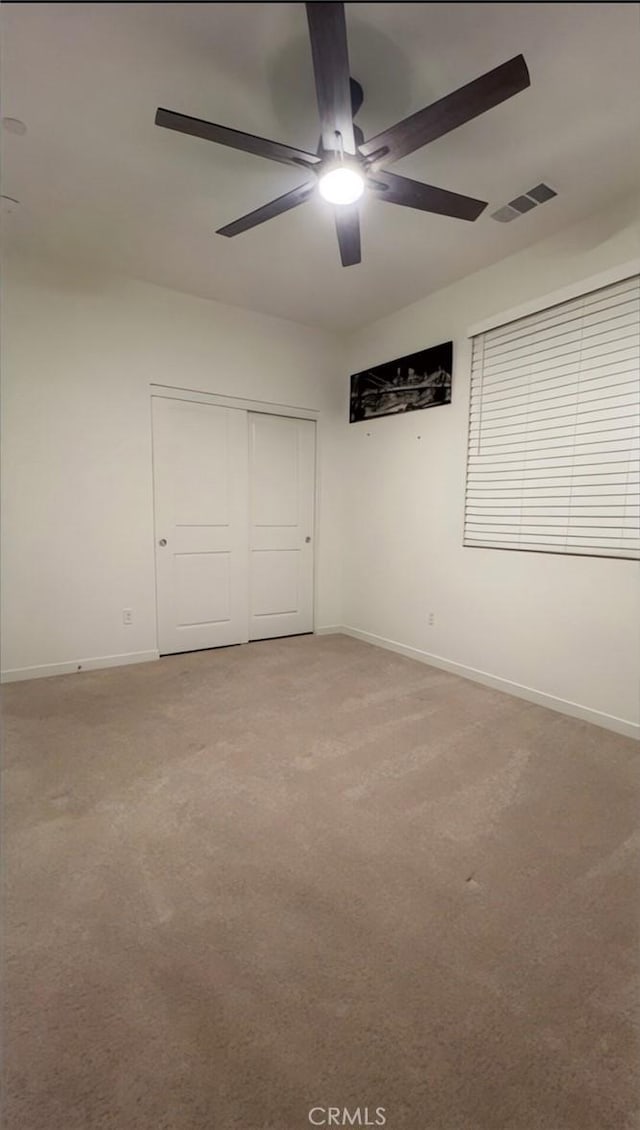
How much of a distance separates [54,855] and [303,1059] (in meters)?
1.11

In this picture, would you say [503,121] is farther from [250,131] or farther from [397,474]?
[397,474]

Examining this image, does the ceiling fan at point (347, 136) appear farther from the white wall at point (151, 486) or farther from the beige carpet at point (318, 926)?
the beige carpet at point (318, 926)

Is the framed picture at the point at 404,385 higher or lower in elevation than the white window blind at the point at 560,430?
higher

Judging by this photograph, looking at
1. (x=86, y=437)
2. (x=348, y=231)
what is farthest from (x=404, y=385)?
(x=86, y=437)

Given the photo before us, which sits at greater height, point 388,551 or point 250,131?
point 250,131

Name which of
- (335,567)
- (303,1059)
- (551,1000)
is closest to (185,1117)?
(303,1059)

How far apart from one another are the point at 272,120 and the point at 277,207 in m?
0.36

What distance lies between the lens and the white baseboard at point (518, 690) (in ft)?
8.62

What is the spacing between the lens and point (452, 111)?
151 cm

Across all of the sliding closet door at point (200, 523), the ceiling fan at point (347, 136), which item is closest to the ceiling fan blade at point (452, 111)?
the ceiling fan at point (347, 136)

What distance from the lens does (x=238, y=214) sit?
264 cm

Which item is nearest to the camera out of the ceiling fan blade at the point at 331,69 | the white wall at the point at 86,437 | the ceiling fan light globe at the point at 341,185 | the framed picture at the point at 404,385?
the ceiling fan blade at the point at 331,69

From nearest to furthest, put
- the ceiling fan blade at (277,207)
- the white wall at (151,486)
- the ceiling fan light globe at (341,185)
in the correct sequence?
the ceiling fan light globe at (341,185), the ceiling fan blade at (277,207), the white wall at (151,486)

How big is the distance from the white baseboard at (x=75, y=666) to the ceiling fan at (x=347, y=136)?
304 centimetres
